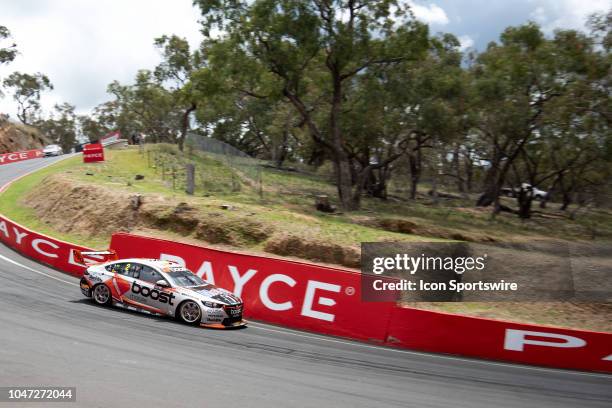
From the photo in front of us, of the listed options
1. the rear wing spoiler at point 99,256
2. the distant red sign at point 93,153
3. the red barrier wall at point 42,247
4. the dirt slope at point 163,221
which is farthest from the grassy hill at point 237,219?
the rear wing spoiler at point 99,256

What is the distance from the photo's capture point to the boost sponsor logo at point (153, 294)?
14109 mm

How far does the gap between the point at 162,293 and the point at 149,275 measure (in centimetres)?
76

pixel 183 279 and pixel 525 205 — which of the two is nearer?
pixel 183 279

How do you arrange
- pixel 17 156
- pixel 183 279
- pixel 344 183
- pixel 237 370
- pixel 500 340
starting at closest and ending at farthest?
pixel 237 370
pixel 500 340
pixel 183 279
pixel 344 183
pixel 17 156

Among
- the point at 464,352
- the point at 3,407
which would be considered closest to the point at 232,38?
the point at 464,352

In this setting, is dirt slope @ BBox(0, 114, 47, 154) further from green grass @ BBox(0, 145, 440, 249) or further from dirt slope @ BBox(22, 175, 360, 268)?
dirt slope @ BBox(22, 175, 360, 268)

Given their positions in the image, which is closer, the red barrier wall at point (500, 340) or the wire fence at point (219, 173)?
the red barrier wall at point (500, 340)

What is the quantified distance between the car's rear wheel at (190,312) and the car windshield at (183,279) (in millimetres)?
666

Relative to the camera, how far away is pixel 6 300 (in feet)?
48.1

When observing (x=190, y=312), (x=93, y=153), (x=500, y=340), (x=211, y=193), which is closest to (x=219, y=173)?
(x=211, y=193)

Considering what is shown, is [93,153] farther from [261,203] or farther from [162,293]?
[162,293]

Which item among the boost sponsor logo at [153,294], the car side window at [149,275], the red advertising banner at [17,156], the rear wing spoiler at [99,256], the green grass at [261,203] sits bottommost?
the boost sponsor logo at [153,294]

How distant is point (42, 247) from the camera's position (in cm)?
2108

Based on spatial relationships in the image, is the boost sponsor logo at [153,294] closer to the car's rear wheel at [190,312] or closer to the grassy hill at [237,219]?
the car's rear wheel at [190,312]
